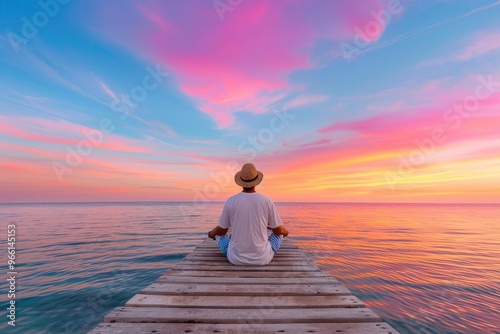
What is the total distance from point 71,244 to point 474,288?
70.2 ft

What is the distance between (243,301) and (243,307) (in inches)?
9.4

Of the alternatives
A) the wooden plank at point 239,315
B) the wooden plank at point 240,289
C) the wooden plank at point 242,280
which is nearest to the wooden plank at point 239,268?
the wooden plank at point 242,280

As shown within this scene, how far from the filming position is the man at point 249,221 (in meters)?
5.78

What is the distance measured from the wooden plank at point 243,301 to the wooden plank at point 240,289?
5.1 inches

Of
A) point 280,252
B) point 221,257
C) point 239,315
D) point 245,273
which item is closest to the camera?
point 239,315

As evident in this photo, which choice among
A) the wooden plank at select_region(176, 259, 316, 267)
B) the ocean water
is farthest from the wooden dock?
the ocean water

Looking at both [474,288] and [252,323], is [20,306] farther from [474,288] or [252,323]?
[474,288]

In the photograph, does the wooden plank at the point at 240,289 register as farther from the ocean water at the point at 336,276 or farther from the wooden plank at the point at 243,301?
the ocean water at the point at 336,276

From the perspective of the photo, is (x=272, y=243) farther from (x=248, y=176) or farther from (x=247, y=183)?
(x=248, y=176)

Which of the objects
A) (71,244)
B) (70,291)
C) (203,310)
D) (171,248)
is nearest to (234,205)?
(203,310)

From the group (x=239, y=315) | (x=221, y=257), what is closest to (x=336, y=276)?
(x=221, y=257)

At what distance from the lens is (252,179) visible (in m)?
6.02

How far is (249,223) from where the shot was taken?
19.0 feet

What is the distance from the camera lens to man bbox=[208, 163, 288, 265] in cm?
578
